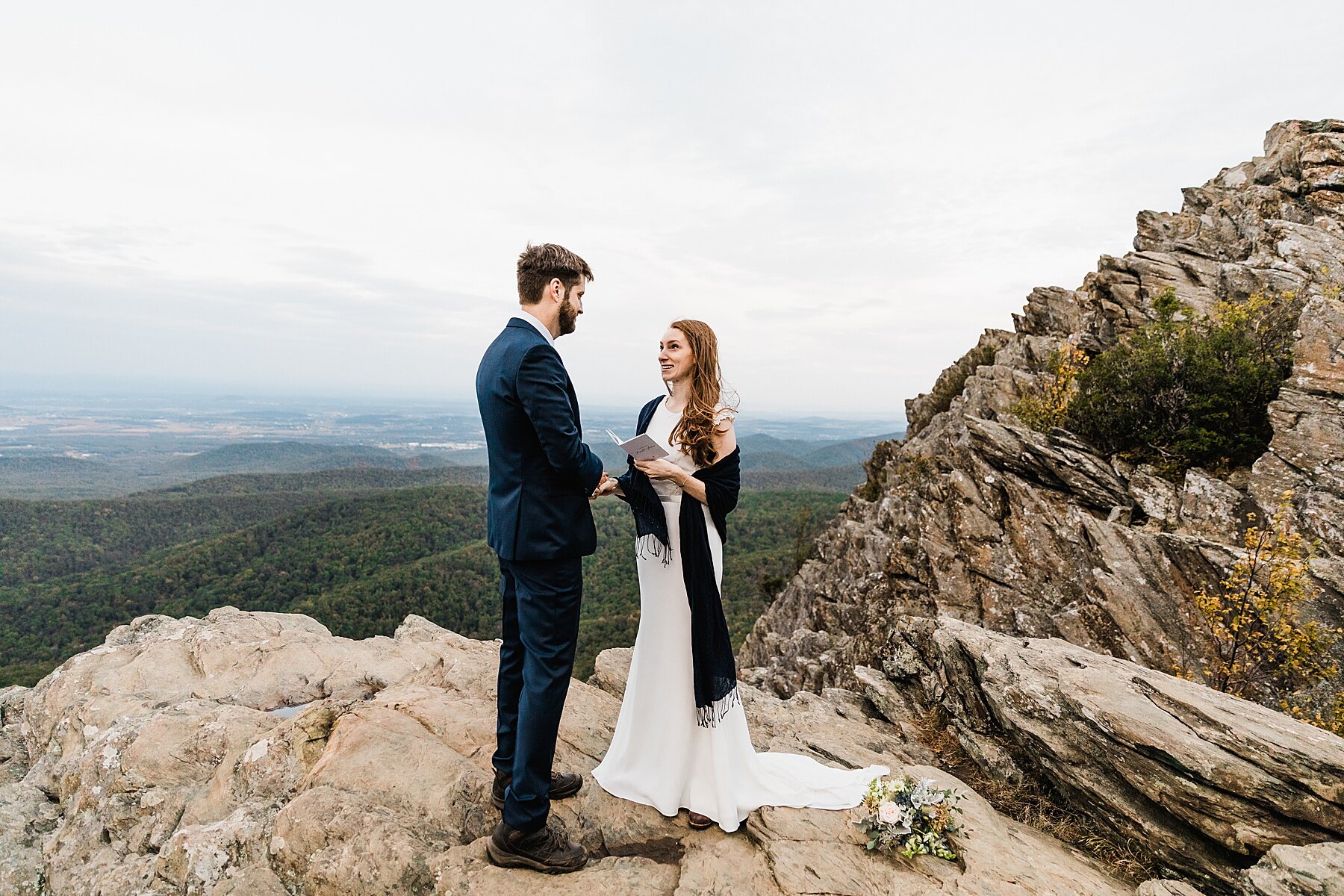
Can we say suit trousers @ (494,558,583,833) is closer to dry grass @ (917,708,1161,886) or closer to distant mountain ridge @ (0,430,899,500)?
dry grass @ (917,708,1161,886)

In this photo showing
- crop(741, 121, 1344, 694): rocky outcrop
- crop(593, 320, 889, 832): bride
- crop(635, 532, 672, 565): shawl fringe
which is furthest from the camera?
crop(741, 121, 1344, 694): rocky outcrop

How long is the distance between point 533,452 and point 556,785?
8.67ft

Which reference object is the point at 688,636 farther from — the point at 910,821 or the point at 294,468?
the point at 294,468

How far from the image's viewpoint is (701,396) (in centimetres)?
408

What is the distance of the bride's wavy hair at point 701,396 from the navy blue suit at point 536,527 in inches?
29.3

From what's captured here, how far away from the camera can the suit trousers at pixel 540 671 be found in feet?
11.6

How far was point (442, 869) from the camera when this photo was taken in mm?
3547

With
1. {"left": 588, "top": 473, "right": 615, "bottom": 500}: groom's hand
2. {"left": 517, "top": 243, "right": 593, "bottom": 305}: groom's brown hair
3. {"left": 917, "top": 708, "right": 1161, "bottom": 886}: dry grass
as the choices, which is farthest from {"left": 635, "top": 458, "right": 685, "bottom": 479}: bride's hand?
{"left": 917, "top": 708, "right": 1161, "bottom": 886}: dry grass

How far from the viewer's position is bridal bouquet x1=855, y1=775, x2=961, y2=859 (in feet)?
12.7

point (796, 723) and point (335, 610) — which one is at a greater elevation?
point (796, 723)

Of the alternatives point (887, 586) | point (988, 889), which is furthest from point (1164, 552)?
point (988, 889)

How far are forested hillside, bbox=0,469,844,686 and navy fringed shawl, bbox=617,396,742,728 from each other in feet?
92.6

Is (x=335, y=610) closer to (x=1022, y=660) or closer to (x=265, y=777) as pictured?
(x=265, y=777)

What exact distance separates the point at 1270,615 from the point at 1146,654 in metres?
1.41
